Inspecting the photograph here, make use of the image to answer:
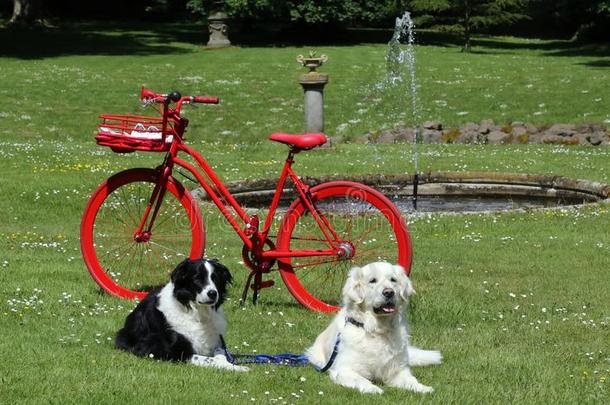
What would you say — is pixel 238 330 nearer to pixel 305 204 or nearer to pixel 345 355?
pixel 305 204

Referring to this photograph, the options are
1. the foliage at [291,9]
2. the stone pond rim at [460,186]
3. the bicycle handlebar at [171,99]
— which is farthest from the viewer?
the foliage at [291,9]

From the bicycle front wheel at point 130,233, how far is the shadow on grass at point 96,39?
123 ft

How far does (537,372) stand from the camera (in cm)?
742

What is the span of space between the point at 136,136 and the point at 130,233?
1.02 m

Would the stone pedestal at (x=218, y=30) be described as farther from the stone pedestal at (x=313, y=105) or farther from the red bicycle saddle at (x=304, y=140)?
the red bicycle saddle at (x=304, y=140)

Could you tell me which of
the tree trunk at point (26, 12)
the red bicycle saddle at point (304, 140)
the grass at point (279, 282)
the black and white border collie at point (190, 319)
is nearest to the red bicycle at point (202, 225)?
the red bicycle saddle at point (304, 140)

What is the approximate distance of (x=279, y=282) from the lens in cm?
1109

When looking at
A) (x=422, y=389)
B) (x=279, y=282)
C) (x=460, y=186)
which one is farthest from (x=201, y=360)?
(x=460, y=186)

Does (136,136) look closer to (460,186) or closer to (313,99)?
(460,186)

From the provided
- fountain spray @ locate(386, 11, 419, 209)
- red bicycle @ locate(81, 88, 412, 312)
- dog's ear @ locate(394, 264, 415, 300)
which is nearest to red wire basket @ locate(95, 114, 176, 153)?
red bicycle @ locate(81, 88, 412, 312)

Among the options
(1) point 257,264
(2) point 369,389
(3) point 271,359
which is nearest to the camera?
(2) point 369,389

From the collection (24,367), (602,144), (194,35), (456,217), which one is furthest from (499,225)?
(194,35)

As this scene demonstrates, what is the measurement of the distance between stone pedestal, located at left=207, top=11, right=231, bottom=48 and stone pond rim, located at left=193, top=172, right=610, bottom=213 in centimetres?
3346

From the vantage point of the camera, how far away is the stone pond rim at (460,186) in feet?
60.3
